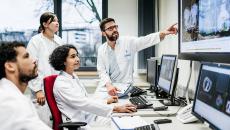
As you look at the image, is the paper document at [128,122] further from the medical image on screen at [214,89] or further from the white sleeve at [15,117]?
the white sleeve at [15,117]

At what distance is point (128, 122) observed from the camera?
191 centimetres

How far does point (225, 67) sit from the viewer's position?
144cm

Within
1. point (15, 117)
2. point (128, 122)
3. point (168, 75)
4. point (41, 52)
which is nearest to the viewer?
point (15, 117)

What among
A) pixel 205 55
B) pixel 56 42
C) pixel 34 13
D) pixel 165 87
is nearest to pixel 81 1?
pixel 34 13

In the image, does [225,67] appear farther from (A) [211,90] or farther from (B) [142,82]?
(B) [142,82]

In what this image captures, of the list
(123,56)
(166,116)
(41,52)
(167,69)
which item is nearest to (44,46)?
(41,52)

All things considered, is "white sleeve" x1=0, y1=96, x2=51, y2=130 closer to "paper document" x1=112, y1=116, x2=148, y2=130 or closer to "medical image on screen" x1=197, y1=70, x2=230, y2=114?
"paper document" x1=112, y1=116, x2=148, y2=130

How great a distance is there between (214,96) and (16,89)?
35.9 inches

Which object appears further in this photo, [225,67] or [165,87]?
[165,87]

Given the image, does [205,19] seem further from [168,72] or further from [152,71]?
[152,71]

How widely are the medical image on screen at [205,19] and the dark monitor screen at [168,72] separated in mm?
209

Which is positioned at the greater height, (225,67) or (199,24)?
(199,24)

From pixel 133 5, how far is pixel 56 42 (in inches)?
60.9

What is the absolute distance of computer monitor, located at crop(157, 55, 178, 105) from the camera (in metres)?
2.44
